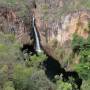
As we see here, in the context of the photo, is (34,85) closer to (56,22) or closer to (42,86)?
(42,86)

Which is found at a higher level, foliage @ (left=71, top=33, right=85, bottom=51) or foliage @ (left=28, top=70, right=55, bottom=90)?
foliage @ (left=28, top=70, right=55, bottom=90)

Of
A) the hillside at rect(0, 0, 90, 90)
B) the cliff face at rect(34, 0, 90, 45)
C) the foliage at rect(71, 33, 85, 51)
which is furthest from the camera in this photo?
the cliff face at rect(34, 0, 90, 45)

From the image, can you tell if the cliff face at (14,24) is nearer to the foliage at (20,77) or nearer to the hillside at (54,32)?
the hillside at (54,32)

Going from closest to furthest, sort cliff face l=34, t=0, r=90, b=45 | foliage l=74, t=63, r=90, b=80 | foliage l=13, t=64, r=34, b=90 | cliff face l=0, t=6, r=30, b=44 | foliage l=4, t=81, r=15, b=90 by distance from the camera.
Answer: foliage l=4, t=81, r=15, b=90
foliage l=13, t=64, r=34, b=90
foliage l=74, t=63, r=90, b=80
cliff face l=34, t=0, r=90, b=45
cliff face l=0, t=6, r=30, b=44

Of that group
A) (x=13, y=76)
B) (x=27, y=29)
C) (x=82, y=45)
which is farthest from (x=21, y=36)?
(x=13, y=76)

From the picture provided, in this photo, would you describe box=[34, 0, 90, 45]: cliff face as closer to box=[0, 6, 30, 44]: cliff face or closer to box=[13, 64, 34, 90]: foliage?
box=[0, 6, 30, 44]: cliff face

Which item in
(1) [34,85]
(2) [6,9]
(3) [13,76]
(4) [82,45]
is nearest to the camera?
(3) [13,76]

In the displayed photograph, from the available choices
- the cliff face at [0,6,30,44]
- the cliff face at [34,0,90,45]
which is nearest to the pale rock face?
the cliff face at [34,0,90,45]

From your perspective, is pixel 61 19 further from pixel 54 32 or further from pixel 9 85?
pixel 9 85

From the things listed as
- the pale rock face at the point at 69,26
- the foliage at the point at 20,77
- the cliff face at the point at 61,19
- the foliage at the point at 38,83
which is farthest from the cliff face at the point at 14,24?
the foliage at the point at 20,77

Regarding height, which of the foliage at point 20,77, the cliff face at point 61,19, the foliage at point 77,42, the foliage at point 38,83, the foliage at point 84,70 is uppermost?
the foliage at point 20,77

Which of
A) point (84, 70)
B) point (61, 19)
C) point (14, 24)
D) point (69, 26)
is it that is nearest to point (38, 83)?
point (84, 70)
